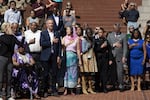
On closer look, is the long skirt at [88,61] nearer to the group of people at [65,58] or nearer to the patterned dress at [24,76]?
the group of people at [65,58]

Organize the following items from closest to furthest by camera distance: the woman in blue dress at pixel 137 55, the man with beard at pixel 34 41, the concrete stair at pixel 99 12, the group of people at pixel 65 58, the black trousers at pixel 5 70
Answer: the black trousers at pixel 5 70 < the group of people at pixel 65 58 < the man with beard at pixel 34 41 < the woman in blue dress at pixel 137 55 < the concrete stair at pixel 99 12

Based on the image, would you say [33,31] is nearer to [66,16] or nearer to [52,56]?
[52,56]

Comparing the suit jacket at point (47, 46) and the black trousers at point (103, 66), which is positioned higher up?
the suit jacket at point (47, 46)

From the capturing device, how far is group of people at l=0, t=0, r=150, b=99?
1275 centimetres

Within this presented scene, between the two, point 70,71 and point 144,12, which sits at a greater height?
point 144,12

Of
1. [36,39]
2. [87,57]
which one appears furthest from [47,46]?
[87,57]

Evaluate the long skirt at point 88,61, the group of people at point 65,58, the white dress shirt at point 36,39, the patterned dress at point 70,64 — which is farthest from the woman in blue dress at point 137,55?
the white dress shirt at point 36,39

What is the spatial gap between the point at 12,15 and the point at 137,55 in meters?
5.26

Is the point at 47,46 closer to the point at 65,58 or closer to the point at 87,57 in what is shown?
the point at 65,58

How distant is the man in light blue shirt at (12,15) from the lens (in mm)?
17547

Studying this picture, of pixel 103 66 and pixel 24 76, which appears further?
pixel 103 66

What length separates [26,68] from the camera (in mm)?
13148

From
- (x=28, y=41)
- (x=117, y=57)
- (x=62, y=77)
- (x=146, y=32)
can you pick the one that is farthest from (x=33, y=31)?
(x=146, y=32)

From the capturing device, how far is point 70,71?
13.6 meters
